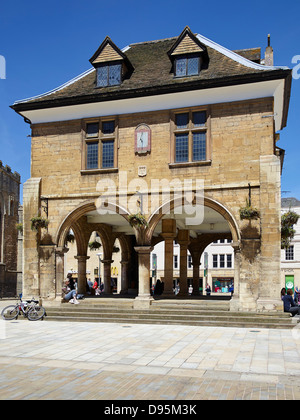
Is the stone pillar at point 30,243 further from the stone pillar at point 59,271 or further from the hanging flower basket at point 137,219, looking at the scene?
the hanging flower basket at point 137,219

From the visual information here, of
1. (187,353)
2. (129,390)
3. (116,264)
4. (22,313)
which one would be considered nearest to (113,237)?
(22,313)

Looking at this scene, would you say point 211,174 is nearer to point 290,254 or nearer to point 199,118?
point 199,118

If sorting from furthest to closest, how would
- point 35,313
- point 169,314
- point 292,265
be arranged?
1. point 292,265
2. point 35,313
3. point 169,314

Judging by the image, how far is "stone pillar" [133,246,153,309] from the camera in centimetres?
1592

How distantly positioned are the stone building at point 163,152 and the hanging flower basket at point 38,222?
303mm

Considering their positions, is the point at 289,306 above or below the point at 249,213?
below

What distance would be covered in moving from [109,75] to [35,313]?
31.2ft

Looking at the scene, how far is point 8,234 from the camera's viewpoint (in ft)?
135

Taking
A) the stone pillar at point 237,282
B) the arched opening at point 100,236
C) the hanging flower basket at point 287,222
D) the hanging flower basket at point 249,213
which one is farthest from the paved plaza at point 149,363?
the arched opening at point 100,236

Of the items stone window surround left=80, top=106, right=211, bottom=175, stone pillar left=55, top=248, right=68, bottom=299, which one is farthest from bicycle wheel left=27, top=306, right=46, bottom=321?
stone window surround left=80, top=106, right=211, bottom=175

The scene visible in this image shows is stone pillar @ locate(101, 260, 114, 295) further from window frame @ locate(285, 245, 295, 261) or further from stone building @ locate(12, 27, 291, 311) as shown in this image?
window frame @ locate(285, 245, 295, 261)

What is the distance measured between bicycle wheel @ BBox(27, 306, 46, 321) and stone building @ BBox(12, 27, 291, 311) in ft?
4.58

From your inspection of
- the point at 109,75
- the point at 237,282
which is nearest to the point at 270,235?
the point at 237,282

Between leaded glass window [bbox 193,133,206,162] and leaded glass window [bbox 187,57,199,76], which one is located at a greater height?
leaded glass window [bbox 187,57,199,76]
